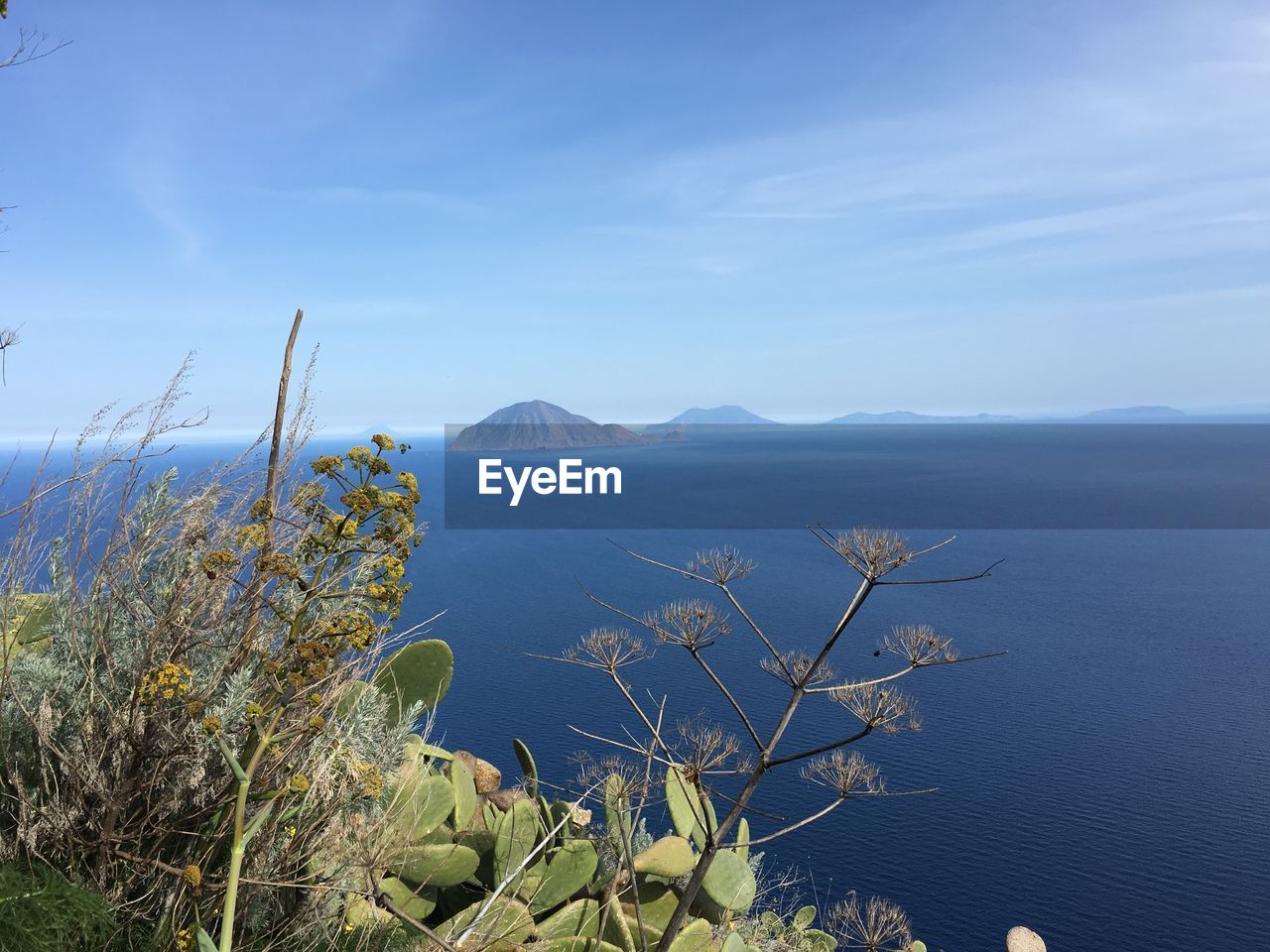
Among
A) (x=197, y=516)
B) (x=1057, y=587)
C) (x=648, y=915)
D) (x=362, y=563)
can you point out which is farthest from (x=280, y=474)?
(x=1057, y=587)

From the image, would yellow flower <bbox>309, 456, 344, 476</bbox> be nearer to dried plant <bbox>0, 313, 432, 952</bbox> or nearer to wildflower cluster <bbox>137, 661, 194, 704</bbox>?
dried plant <bbox>0, 313, 432, 952</bbox>

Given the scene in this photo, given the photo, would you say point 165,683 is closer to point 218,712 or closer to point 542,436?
point 218,712

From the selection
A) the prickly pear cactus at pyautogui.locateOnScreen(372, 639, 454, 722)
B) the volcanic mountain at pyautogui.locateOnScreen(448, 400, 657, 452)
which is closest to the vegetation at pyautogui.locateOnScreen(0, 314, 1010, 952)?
the prickly pear cactus at pyautogui.locateOnScreen(372, 639, 454, 722)

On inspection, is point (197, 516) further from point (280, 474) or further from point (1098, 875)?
point (1098, 875)

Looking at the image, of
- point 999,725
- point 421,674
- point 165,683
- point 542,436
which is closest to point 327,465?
point 165,683

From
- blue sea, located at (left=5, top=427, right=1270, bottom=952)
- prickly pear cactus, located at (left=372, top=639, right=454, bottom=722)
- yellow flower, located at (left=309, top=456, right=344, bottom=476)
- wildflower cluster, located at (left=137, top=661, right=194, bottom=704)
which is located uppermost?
yellow flower, located at (left=309, top=456, right=344, bottom=476)

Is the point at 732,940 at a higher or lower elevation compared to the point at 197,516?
lower

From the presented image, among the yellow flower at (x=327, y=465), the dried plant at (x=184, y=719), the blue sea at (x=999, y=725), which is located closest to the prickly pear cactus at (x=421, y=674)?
the dried plant at (x=184, y=719)

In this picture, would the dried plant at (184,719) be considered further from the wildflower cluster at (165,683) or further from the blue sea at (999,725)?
the blue sea at (999,725)
